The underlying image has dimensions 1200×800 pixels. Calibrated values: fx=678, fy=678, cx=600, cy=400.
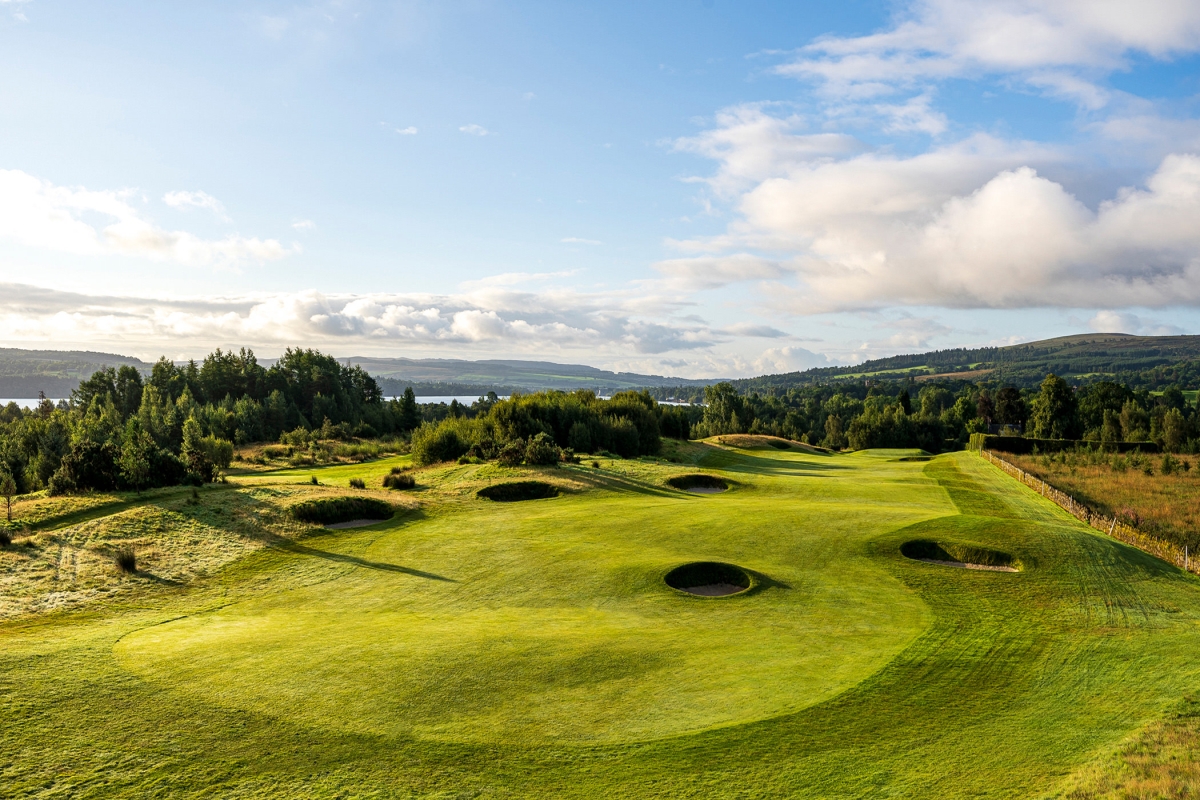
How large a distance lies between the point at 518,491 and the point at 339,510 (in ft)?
29.0

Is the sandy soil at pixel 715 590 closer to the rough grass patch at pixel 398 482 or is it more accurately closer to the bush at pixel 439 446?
the rough grass patch at pixel 398 482

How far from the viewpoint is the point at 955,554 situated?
23.6 metres

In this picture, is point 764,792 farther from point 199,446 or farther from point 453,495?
point 199,446

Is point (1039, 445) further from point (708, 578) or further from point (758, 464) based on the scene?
point (708, 578)

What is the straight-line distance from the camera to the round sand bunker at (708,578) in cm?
1989

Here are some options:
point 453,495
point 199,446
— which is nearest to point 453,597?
point 453,495

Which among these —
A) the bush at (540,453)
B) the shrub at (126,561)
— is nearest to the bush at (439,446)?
the bush at (540,453)

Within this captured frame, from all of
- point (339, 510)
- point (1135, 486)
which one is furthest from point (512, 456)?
point (1135, 486)

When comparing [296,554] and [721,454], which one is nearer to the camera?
[296,554]

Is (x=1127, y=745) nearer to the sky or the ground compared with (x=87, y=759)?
nearer to the ground

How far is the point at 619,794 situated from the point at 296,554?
16111 millimetres

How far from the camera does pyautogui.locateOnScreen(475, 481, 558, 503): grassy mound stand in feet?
104

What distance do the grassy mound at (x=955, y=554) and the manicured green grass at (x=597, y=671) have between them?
524 mm

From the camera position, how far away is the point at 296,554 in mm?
21578
